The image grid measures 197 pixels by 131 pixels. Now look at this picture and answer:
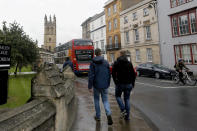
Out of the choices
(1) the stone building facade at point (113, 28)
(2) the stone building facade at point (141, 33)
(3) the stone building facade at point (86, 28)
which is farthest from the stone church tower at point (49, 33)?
(2) the stone building facade at point (141, 33)

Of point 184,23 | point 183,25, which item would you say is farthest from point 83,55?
point 184,23

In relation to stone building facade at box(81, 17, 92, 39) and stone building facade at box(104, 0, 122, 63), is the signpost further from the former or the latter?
stone building facade at box(81, 17, 92, 39)

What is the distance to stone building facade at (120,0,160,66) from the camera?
20.6 m

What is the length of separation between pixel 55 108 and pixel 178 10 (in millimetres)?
20199

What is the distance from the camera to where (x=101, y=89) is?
3.65m

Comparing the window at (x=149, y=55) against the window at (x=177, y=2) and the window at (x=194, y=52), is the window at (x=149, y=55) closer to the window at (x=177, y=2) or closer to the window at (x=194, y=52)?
the window at (x=194, y=52)

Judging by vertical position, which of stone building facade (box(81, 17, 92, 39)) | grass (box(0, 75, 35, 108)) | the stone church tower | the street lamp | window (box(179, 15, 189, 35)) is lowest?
grass (box(0, 75, 35, 108))

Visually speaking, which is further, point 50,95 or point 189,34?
point 189,34

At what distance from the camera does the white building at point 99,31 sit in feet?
111

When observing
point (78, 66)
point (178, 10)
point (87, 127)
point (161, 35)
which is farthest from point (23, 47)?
point (178, 10)

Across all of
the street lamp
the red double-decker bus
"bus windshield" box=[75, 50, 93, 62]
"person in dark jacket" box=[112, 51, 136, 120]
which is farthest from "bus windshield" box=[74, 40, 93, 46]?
"person in dark jacket" box=[112, 51, 136, 120]

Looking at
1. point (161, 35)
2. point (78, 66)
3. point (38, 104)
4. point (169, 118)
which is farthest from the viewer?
point (161, 35)

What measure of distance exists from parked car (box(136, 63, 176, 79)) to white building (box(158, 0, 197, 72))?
5.37 meters

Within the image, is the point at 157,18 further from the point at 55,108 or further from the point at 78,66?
the point at 55,108
